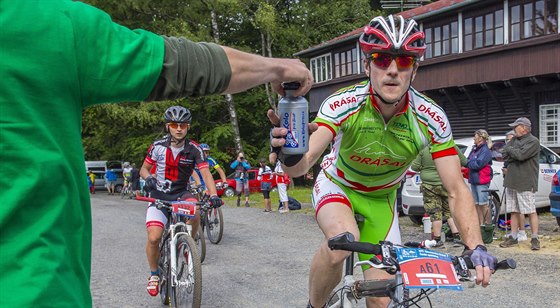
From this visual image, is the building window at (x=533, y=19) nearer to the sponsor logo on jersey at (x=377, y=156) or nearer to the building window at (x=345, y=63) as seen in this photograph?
the building window at (x=345, y=63)

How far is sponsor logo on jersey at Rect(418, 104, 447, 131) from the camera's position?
3566mm

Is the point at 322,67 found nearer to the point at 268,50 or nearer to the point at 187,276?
the point at 268,50

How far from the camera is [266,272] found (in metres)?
8.20

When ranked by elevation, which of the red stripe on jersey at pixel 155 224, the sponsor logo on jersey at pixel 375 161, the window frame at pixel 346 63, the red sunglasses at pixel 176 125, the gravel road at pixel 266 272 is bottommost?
the gravel road at pixel 266 272

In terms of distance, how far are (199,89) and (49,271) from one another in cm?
64

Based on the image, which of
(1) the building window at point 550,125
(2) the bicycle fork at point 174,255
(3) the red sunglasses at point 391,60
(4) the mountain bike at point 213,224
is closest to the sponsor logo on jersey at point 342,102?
(3) the red sunglasses at point 391,60

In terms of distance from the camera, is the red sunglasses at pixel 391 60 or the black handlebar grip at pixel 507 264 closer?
the black handlebar grip at pixel 507 264

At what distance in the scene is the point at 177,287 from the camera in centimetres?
590

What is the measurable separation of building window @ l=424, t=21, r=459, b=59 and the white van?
2481 centimetres

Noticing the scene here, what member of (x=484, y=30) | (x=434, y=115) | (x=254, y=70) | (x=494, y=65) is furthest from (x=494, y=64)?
(x=254, y=70)

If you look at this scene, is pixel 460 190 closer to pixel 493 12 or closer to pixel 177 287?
pixel 177 287

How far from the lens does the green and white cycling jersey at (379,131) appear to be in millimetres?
3551

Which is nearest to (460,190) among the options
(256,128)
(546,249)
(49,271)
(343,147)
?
(343,147)

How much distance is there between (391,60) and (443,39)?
23.8m
